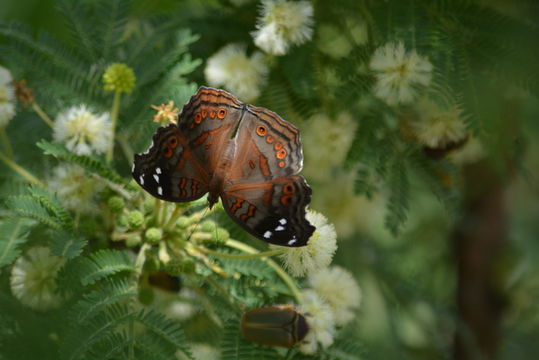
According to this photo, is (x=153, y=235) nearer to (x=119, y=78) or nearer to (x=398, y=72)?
(x=119, y=78)

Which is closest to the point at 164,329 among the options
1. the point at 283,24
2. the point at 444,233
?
the point at 283,24

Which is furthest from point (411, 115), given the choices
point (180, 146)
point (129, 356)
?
point (129, 356)

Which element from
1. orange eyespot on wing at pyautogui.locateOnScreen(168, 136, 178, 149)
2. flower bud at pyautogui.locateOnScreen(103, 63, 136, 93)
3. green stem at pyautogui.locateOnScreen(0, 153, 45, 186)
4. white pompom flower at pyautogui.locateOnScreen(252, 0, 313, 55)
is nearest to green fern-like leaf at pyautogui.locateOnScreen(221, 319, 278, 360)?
orange eyespot on wing at pyautogui.locateOnScreen(168, 136, 178, 149)

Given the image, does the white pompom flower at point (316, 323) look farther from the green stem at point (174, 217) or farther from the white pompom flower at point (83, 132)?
the white pompom flower at point (83, 132)

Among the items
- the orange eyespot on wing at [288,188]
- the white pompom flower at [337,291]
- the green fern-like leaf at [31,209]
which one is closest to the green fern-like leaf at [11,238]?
the green fern-like leaf at [31,209]

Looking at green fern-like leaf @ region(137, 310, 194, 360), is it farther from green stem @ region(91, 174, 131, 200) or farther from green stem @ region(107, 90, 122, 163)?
green stem @ region(107, 90, 122, 163)

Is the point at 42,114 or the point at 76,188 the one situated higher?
the point at 42,114

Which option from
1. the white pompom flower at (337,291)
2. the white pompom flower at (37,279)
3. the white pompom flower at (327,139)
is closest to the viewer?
the white pompom flower at (37,279)
